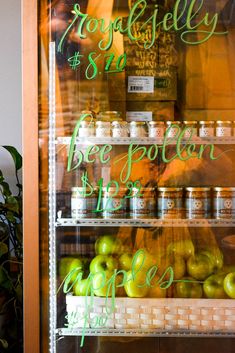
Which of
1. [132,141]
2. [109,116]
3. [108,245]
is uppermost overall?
[109,116]

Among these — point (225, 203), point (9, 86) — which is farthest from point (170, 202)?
point (9, 86)

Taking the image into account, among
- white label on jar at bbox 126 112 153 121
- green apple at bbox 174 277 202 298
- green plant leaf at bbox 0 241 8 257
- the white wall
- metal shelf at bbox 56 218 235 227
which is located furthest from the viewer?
the white wall

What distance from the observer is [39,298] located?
167 cm

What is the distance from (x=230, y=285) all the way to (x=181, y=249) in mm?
236

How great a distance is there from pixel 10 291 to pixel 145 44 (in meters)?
1.28

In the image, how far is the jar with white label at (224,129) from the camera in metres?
1.76

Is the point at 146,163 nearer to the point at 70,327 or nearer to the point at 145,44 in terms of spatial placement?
the point at 145,44

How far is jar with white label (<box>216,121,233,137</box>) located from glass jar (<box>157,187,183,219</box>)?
266 mm

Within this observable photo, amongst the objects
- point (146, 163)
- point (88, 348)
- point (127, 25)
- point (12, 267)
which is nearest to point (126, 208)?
point (146, 163)

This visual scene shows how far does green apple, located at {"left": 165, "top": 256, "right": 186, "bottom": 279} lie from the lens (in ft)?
6.03

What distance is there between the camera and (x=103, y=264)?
5.97 feet

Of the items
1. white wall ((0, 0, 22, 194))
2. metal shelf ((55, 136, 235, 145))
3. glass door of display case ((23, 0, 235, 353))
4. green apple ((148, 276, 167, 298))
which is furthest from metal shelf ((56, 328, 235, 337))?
white wall ((0, 0, 22, 194))

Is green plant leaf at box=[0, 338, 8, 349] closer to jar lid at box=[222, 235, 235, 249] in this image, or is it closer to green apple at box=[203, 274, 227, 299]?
green apple at box=[203, 274, 227, 299]

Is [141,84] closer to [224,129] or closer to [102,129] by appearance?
[102,129]
